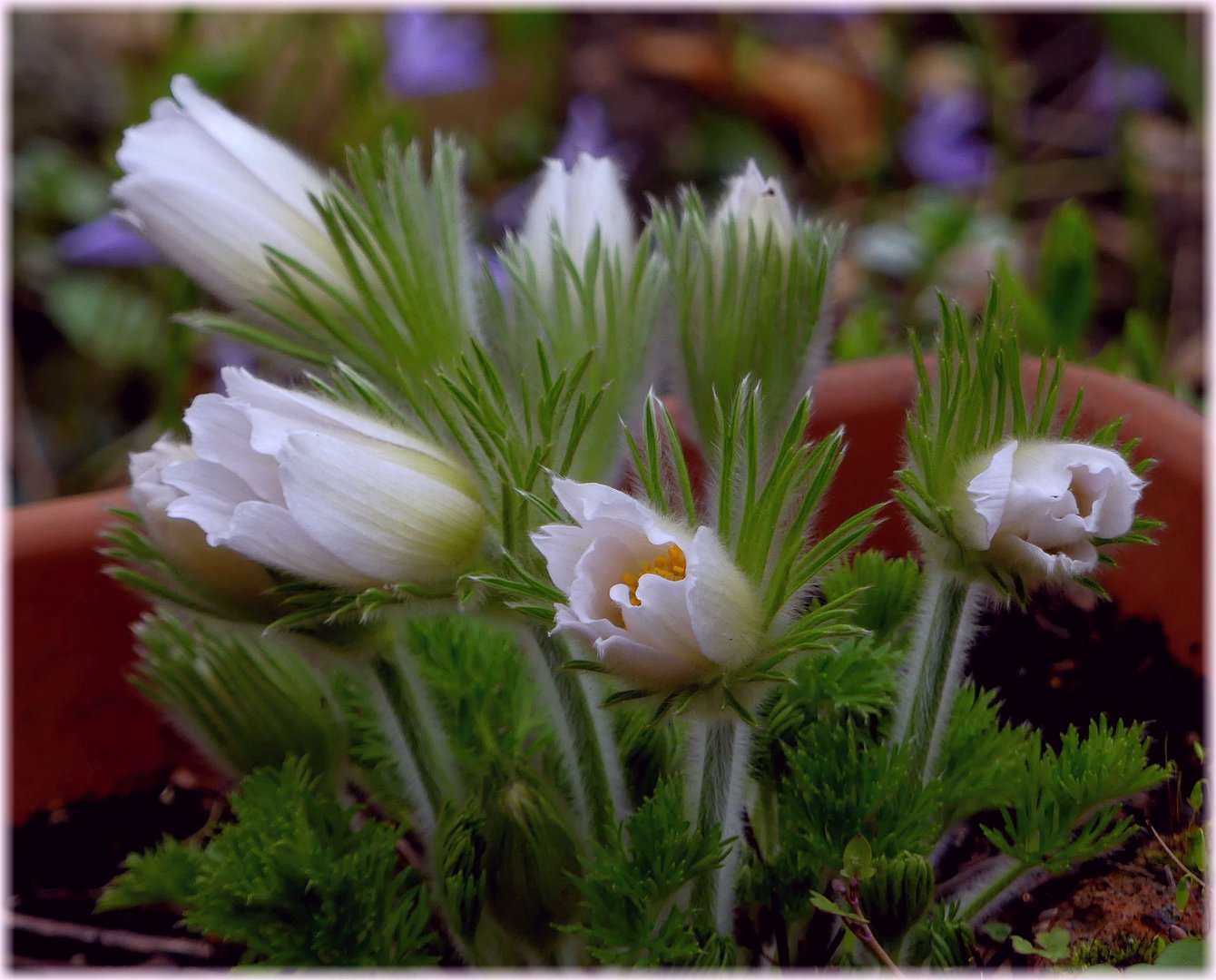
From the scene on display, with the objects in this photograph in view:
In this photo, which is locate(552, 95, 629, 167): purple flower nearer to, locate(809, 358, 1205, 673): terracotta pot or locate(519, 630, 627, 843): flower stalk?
locate(809, 358, 1205, 673): terracotta pot

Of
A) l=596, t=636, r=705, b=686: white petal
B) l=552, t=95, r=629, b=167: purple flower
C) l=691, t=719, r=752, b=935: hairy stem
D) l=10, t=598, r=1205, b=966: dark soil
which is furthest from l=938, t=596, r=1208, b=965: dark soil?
l=552, t=95, r=629, b=167: purple flower

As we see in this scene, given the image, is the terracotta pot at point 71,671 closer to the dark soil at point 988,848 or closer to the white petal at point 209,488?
the dark soil at point 988,848

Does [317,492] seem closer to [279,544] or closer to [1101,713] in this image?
[279,544]

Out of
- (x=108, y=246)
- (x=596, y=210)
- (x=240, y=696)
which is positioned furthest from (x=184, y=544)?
(x=108, y=246)

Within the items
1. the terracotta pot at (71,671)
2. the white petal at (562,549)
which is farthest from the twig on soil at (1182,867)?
the terracotta pot at (71,671)

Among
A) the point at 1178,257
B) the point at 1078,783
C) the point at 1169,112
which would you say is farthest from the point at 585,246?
the point at 1169,112

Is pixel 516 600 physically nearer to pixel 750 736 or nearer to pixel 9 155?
pixel 750 736
